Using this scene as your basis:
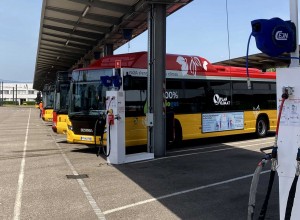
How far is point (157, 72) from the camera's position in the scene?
1241 centimetres

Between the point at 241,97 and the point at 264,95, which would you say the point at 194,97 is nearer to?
the point at 241,97

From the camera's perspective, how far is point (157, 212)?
634 cm

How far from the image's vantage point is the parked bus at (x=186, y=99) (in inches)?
505

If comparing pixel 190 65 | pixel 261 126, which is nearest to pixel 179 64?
pixel 190 65

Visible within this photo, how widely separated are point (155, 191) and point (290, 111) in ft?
12.5

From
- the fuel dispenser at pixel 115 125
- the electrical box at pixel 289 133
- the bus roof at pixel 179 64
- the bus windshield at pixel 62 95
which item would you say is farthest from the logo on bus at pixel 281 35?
the bus windshield at pixel 62 95

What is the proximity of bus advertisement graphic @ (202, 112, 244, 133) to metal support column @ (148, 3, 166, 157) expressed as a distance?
311 cm

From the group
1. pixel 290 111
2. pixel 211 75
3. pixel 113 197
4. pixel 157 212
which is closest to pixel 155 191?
pixel 113 197

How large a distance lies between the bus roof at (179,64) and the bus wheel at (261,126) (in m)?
1.93

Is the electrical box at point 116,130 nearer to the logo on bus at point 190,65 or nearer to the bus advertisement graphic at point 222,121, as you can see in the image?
the logo on bus at point 190,65

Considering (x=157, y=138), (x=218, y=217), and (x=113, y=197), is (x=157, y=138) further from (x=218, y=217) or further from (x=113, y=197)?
(x=218, y=217)

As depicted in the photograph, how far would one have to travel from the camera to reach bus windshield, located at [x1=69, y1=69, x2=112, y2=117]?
502 inches

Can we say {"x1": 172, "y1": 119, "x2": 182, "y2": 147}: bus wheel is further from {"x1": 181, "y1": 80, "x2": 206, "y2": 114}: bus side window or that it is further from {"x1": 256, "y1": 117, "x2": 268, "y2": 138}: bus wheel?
{"x1": 256, "y1": 117, "x2": 268, "y2": 138}: bus wheel

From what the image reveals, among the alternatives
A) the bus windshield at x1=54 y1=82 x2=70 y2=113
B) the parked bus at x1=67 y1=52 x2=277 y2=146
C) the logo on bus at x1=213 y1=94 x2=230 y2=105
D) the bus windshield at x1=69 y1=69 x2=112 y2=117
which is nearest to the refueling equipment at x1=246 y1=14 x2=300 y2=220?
the parked bus at x1=67 y1=52 x2=277 y2=146
